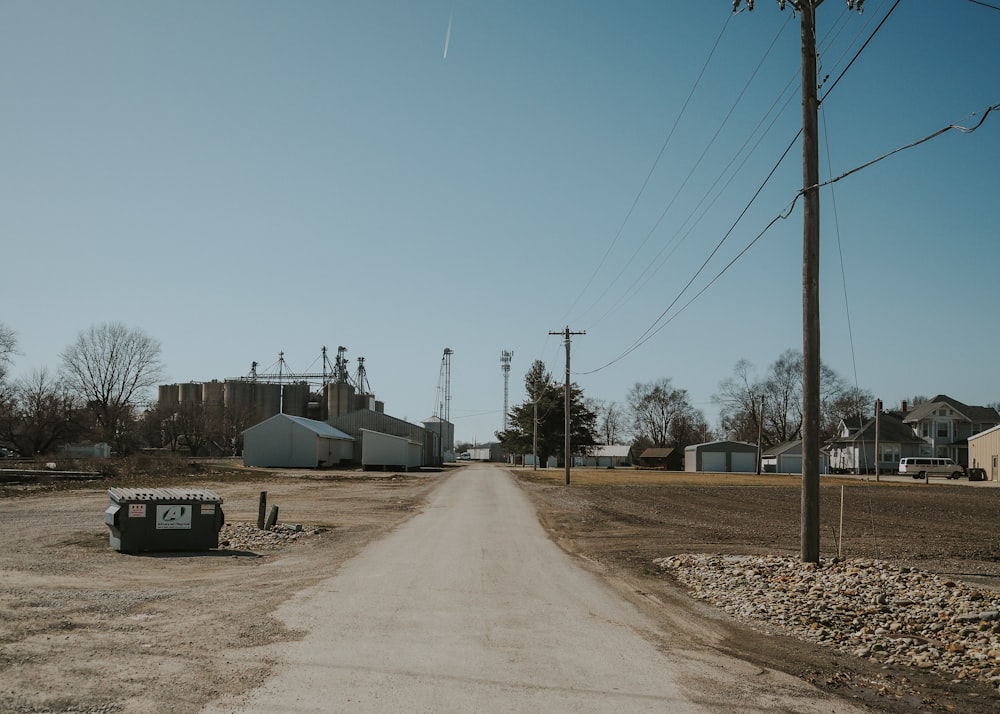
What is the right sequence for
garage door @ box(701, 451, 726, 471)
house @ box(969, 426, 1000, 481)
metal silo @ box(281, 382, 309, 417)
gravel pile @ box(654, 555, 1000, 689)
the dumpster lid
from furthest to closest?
1. metal silo @ box(281, 382, 309, 417)
2. garage door @ box(701, 451, 726, 471)
3. house @ box(969, 426, 1000, 481)
4. the dumpster lid
5. gravel pile @ box(654, 555, 1000, 689)

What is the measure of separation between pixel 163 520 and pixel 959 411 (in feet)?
302

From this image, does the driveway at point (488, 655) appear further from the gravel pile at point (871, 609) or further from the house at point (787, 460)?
the house at point (787, 460)

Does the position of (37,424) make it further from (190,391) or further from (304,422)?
(190,391)

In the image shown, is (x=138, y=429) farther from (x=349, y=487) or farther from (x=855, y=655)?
(x=855, y=655)

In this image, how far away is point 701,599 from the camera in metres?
11.0

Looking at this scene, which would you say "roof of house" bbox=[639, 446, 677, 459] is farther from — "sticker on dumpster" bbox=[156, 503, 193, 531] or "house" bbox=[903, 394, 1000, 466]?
"sticker on dumpster" bbox=[156, 503, 193, 531]

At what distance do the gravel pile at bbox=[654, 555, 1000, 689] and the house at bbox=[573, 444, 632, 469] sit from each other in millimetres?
111581

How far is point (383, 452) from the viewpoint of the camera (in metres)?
67.2

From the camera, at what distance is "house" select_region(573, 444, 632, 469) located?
124 meters

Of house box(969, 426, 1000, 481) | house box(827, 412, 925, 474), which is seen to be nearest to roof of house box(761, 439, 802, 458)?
house box(827, 412, 925, 474)

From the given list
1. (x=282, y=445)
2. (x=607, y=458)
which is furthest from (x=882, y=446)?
(x=282, y=445)

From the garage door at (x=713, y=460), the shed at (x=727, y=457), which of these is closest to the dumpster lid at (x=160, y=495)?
the shed at (x=727, y=457)

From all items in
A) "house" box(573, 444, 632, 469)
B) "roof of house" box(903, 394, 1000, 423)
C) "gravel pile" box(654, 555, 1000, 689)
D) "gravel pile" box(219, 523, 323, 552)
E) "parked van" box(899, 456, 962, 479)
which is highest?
"roof of house" box(903, 394, 1000, 423)

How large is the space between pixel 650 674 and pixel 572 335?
1749 inches
